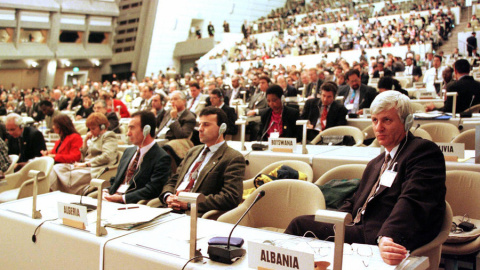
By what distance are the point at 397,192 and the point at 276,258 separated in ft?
2.56

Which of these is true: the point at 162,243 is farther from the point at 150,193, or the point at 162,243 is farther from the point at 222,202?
the point at 150,193

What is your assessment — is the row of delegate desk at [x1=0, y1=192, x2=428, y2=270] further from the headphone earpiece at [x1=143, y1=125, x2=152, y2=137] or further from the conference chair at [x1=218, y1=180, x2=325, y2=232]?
the headphone earpiece at [x1=143, y1=125, x2=152, y2=137]

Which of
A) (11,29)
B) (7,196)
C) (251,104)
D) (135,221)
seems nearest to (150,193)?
(135,221)

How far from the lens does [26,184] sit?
3.76 meters

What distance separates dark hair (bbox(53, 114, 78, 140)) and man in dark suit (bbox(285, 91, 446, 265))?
128 inches

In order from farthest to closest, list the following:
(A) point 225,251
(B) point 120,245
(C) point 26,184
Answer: (C) point 26,184 → (B) point 120,245 → (A) point 225,251

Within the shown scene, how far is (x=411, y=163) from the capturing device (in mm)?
1881

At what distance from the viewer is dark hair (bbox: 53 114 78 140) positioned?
4.56 m

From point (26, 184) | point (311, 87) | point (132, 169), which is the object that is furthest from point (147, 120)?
point (311, 87)

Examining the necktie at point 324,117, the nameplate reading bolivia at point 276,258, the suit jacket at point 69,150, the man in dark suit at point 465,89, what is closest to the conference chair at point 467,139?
the man in dark suit at point 465,89

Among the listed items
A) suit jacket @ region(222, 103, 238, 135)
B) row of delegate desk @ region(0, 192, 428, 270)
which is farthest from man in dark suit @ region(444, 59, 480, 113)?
row of delegate desk @ region(0, 192, 428, 270)

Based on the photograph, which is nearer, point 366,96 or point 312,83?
point 366,96

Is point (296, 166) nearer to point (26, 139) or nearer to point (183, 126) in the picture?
point (183, 126)

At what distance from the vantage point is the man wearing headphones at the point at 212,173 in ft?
8.53
